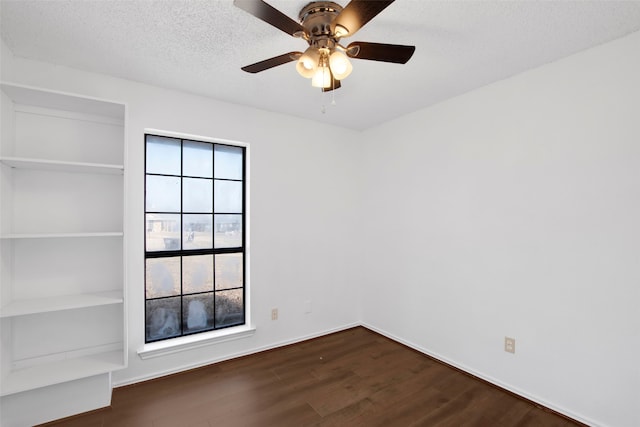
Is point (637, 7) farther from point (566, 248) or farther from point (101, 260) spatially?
point (101, 260)

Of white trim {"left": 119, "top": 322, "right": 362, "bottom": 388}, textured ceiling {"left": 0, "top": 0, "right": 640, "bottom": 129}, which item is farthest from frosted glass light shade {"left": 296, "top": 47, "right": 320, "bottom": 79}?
white trim {"left": 119, "top": 322, "right": 362, "bottom": 388}

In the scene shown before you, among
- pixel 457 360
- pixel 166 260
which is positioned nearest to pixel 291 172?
pixel 166 260

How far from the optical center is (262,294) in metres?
3.18

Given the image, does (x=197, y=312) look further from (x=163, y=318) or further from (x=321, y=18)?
(x=321, y=18)

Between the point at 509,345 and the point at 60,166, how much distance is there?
3.68 meters

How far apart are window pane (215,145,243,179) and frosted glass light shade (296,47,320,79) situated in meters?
1.68

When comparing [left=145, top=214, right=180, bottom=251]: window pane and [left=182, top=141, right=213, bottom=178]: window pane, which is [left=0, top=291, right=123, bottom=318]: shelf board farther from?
[left=182, top=141, right=213, bottom=178]: window pane

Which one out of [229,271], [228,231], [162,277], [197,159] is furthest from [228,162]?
[162,277]

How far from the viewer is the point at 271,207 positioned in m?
3.26

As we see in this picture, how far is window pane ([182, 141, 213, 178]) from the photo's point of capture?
2.92 m

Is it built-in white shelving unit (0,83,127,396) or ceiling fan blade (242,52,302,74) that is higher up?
ceiling fan blade (242,52,302,74)

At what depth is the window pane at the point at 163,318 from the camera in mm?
2752

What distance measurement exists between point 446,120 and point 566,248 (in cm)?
151

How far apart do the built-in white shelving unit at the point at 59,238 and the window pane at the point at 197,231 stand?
55 centimetres
